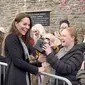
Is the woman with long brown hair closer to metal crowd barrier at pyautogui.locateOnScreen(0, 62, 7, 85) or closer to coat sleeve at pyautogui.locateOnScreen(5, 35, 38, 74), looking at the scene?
coat sleeve at pyautogui.locateOnScreen(5, 35, 38, 74)

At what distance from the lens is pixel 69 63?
454 centimetres

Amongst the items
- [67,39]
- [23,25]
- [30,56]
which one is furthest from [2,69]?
[67,39]

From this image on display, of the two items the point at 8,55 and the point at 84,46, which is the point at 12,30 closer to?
the point at 8,55

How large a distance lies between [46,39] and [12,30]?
583mm

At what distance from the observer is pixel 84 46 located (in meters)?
5.00

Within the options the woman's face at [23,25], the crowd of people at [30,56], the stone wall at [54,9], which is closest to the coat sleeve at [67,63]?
the crowd of people at [30,56]

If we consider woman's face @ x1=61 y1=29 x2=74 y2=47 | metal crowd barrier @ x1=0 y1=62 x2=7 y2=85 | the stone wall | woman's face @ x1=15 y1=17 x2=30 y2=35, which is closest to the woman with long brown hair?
woman's face @ x1=15 y1=17 x2=30 y2=35

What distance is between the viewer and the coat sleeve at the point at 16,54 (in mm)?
4559

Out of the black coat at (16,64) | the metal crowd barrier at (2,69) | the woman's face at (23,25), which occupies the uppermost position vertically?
the woman's face at (23,25)

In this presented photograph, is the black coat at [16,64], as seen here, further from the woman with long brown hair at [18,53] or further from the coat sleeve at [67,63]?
the coat sleeve at [67,63]

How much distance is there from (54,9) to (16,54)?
7.07 metres

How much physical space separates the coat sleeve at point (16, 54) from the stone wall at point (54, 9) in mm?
5919

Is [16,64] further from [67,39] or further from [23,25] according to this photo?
[67,39]

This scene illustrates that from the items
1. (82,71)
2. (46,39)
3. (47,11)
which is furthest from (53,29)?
(82,71)
